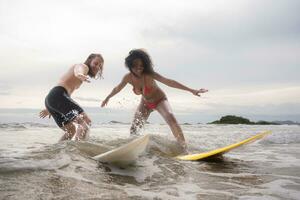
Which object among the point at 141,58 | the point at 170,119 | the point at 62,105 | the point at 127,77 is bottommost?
the point at 170,119

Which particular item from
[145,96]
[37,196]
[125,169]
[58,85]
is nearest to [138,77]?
[145,96]

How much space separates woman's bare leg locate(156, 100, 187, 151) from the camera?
22.3 feet

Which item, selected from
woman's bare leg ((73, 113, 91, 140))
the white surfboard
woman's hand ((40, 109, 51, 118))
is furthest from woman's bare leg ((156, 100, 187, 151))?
the white surfboard

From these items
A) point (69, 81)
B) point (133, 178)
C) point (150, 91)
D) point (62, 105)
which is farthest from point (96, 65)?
point (133, 178)

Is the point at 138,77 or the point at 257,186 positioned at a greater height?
the point at 138,77

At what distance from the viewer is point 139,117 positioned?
7.37m

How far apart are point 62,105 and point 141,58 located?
1.85 metres

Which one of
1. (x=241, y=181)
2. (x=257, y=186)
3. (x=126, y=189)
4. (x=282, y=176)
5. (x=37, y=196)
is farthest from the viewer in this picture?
(x=282, y=176)

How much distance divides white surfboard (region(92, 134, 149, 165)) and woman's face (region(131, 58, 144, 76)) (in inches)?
113

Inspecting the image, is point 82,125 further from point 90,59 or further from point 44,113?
point 44,113

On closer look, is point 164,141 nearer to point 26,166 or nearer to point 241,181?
point 241,181

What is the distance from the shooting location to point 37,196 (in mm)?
2457

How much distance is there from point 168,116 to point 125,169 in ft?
10.9

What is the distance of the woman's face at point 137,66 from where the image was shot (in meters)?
6.52
